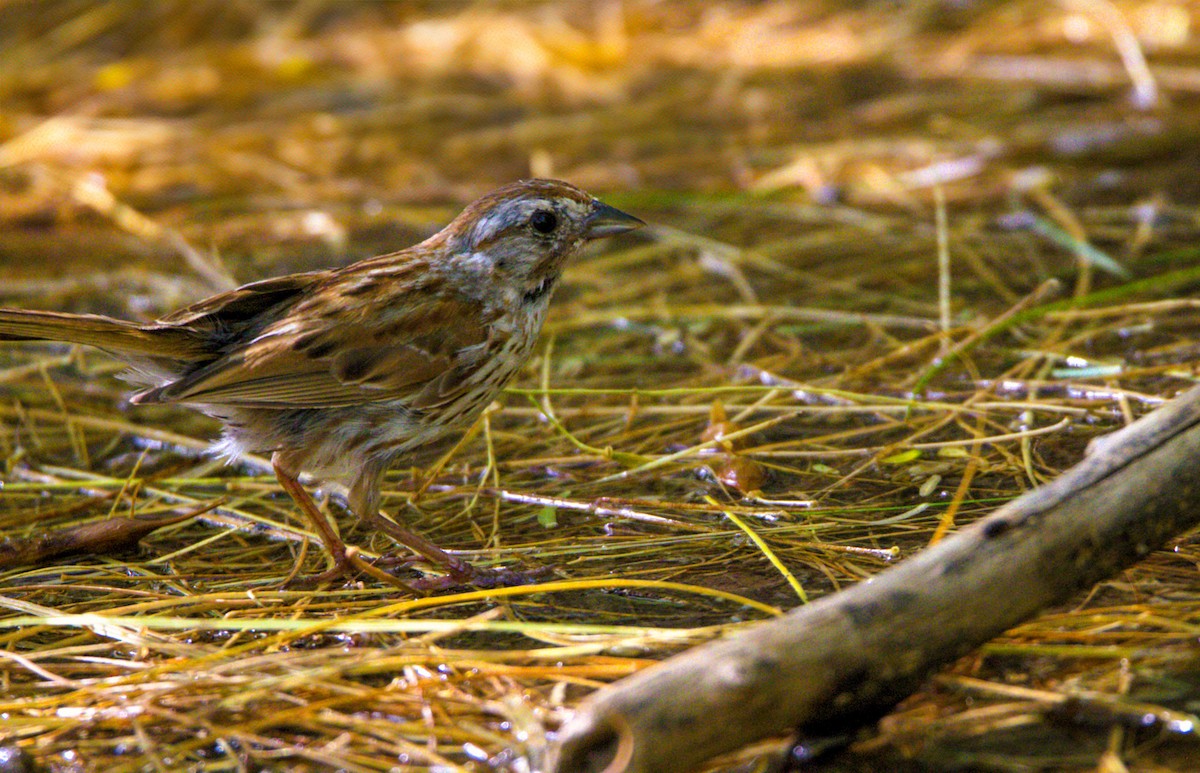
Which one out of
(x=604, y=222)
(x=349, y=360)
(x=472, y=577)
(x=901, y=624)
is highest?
(x=604, y=222)

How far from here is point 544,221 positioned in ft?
11.7

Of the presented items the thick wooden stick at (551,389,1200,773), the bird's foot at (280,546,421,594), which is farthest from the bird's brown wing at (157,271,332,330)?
the thick wooden stick at (551,389,1200,773)

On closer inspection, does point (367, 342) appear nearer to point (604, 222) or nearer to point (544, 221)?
point (544, 221)

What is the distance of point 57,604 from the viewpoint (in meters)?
3.14

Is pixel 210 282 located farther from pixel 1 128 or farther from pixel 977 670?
pixel 977 670

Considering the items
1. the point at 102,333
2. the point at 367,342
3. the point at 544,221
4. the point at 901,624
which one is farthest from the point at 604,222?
the point at 901,624

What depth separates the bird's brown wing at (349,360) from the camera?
3256 mm

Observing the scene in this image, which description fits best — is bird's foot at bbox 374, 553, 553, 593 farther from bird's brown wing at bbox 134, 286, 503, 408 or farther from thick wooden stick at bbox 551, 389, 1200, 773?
thick wooden stick at bbox 551, 389, 1200, 773

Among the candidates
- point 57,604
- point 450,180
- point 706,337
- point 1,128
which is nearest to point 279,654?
point 57,604

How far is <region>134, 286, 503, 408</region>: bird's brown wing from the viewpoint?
3.26 metres

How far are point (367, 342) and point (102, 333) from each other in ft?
2.15

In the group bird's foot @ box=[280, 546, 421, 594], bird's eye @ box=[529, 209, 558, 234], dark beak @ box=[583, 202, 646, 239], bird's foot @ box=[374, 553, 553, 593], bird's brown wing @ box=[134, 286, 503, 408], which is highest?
bird's eye @ box=[529, 209, 558, 234]

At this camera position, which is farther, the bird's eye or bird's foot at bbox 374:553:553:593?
the bird's eye

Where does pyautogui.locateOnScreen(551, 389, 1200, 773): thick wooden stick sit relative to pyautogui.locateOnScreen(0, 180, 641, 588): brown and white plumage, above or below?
below
